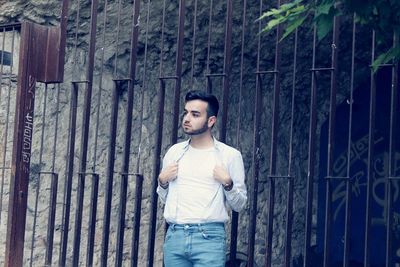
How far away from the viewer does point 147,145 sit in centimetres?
762

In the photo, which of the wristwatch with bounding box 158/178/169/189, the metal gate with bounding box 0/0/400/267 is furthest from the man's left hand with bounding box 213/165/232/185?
the metal gate with bounding box 0/0/400/267

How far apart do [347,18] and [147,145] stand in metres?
1.92

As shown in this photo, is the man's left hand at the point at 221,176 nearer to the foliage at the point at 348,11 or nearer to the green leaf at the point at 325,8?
the foliage at the point at 348,11

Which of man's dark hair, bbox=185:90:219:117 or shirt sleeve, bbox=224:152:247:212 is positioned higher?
man's dark hair, bbox=185:90:219:117

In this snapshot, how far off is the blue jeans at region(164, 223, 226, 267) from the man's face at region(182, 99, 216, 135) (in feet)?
1.76

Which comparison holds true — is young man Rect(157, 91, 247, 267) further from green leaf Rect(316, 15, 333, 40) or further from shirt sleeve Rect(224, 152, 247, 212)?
green leaf Rect(316, 15, 333, 40)

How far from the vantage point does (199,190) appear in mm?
5039

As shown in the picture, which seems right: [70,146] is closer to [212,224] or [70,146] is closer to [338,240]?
[212,224]

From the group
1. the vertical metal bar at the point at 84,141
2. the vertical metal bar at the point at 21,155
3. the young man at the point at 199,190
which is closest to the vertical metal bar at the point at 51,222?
the vertical metal bar at the point at 84,141

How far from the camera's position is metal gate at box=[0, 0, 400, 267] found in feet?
18.9

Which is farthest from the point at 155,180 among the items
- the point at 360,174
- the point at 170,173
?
the point at 360,174

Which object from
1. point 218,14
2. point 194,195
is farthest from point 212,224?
point 218,14

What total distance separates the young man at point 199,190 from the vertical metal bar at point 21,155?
107 centimetres

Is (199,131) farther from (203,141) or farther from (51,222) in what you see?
(51,222)
